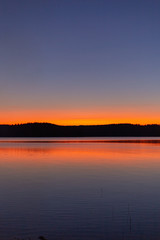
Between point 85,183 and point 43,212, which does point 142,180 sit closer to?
point 85,183

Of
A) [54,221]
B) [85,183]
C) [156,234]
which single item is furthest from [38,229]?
[85,183]

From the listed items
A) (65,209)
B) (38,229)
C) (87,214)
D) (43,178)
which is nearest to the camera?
(38,229)

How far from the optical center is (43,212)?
78.0 ft

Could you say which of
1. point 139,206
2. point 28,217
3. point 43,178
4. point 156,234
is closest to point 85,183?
point 43,178

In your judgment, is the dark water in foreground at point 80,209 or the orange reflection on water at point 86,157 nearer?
the dark water in foreground at point 80,209

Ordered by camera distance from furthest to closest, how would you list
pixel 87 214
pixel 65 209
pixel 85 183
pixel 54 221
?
pixel 85 183, pixel 65 209, pixel 87 214, pixel 54 221

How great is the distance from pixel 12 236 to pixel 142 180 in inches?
1013

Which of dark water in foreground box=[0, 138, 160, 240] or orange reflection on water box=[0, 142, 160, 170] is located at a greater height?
orange reflection on water box=[0, 142, 160, 170]

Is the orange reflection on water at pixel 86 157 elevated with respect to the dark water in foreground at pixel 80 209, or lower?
elevated

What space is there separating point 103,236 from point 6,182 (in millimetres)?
23738

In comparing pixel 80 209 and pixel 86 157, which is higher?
pixel 86 157

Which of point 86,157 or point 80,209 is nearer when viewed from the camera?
point 80,209

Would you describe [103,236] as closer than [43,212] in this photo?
Yes

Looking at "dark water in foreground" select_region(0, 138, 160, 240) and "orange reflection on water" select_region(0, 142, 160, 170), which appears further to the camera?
"orange reflection on water" select_region(0, 142, 160, 170)
